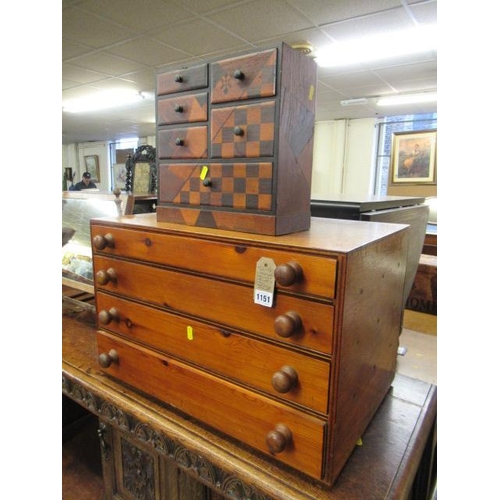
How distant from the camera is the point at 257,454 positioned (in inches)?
28.8

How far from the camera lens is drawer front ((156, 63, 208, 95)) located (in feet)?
2.62

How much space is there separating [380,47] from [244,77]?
10.9ft

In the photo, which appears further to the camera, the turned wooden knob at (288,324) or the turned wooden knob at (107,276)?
the turned wooden knob at (107,276)

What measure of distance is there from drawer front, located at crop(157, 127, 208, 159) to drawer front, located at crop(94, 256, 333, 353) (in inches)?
10.7

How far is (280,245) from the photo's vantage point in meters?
0.64

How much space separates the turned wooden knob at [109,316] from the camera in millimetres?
948

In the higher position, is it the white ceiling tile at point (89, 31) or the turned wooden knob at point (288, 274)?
the white ceiling tile at point (89, 31)

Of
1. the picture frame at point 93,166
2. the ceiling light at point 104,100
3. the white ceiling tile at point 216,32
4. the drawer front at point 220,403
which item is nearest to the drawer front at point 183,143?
the drawer front at point 220,403

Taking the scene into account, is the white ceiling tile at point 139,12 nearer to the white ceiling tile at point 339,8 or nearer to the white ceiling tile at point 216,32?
the white ceiling tile at point 216,32

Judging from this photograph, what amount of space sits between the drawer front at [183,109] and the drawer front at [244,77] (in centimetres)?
4

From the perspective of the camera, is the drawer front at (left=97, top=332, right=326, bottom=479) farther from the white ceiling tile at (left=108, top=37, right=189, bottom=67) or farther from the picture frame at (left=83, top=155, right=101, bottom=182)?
the picture frame at (left=83, top=155, right=101, bottom=182)
